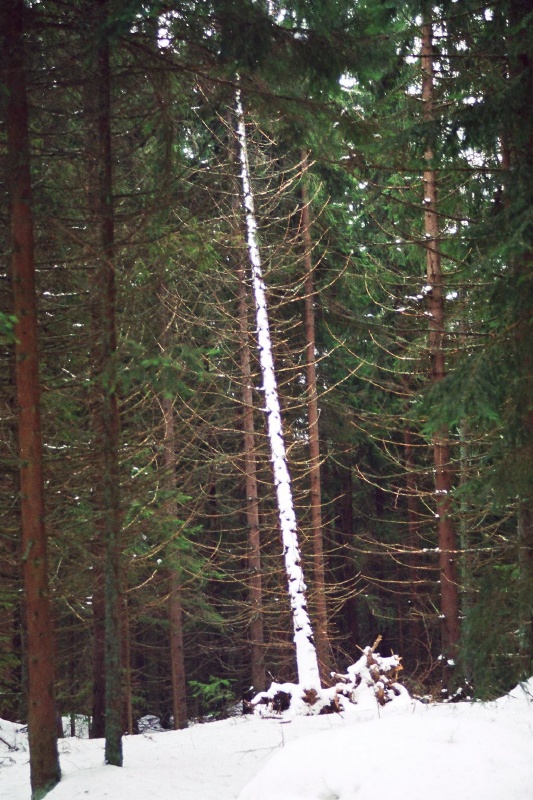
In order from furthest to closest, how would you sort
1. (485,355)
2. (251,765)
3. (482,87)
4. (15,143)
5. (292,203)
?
(292,203), (251,765), (15,143), (482,87), (485,355)

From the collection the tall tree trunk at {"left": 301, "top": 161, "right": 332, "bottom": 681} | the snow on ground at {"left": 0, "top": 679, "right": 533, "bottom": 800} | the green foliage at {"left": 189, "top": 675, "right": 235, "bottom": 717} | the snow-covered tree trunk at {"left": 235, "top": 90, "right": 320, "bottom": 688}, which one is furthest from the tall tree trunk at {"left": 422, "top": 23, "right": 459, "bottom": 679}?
the green foliage at {"left": 189, "top": 675, "right": 235, "bottom": 717}

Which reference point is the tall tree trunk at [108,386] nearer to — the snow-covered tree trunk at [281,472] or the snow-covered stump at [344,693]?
the snow-covered stump at [344,693]

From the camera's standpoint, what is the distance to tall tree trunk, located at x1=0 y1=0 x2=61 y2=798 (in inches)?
302

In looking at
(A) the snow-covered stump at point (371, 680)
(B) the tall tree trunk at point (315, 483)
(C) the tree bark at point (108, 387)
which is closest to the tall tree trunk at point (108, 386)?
(C) the tree bark at point (108, 387)

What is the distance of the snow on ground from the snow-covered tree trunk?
120 inches

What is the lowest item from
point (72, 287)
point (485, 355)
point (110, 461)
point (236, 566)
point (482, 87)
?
point (236, 566)

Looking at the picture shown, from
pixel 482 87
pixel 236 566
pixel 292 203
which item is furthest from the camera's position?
pixel 236 566

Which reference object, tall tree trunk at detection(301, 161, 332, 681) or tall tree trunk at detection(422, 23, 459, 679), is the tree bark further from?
tall tree trunk at detection(301, 161, 332, 681)

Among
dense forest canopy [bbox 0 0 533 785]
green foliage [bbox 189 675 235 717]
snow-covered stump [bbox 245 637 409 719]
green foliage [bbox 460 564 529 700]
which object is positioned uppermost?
dense forest canopy [bbox 0 0 533 785]

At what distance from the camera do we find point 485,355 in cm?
685

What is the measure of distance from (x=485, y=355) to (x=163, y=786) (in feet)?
17.2

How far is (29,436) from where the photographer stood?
313 inches

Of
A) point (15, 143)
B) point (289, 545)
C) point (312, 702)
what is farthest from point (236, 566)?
point (15, 143)

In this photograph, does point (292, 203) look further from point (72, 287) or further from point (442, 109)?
point (442, 109)
